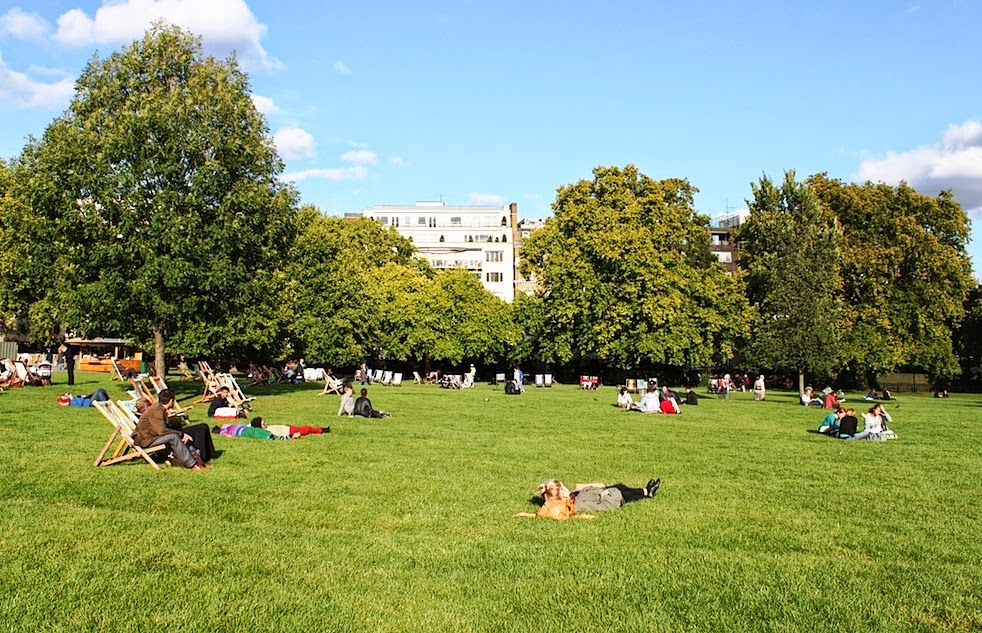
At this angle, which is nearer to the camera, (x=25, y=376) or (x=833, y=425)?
(x=833, y=425)

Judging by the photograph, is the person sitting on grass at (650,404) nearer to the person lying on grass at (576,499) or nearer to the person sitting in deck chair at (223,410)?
the person sitting in deck chair at (223,410)

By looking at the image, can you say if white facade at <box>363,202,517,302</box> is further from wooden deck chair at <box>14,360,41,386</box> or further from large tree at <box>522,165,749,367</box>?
wooden deck chair at <box>14,360,41,386</box>

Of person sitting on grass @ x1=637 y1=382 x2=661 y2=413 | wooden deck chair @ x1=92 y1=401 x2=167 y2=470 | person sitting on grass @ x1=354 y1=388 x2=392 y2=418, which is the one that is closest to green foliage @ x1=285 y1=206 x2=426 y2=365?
person sitting on grass @ x1=637 y1=382 x2=661 y2=413

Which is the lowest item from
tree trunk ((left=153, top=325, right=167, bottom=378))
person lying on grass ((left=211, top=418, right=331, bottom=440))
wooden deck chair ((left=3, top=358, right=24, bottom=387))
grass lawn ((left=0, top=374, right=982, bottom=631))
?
grass lawn ((left=0, top=374, right=982, bottom=631))

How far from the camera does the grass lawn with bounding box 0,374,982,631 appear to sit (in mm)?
6598

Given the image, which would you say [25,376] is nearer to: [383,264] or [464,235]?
[383,264]

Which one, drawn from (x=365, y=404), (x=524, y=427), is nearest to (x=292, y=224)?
(x=365, y=404)

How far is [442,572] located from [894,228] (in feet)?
191

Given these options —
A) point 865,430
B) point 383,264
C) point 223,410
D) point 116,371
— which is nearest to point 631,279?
point 383,264

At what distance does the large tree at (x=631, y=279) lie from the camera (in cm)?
5494

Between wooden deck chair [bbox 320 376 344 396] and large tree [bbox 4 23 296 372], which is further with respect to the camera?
wooden deck chair [bbox 320 376 344 396]

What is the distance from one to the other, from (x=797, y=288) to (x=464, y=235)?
2727 inches

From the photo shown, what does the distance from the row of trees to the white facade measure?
25785 millimetres

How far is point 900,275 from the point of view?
58938 millimetres
